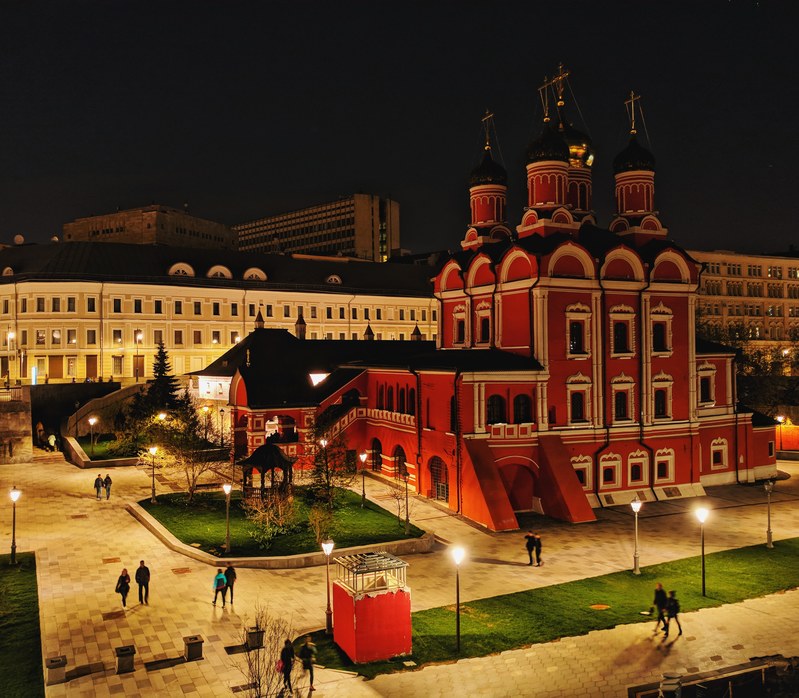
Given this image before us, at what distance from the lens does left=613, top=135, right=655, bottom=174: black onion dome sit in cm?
4028

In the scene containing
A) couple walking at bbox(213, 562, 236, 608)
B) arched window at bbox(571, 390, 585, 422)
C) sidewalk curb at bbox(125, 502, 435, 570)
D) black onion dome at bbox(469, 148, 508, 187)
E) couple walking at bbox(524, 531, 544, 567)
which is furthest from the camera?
black onion dome at bbox(469, 148, 508, 187)

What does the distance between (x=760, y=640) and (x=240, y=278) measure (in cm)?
5462

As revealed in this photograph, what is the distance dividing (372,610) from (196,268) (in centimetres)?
5186

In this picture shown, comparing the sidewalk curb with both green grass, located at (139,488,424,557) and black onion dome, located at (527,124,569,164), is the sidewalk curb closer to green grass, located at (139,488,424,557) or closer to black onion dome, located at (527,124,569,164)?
green grass, located at (139,488,424,557)

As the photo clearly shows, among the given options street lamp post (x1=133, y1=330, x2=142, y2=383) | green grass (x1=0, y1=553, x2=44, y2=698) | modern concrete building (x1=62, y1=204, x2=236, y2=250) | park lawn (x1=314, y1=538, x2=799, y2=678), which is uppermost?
modern concrete building (x1=62, y1=204, x2=236, y2=250)

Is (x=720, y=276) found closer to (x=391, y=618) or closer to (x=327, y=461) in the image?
(x=327, y=461)

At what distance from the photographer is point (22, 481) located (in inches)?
1452

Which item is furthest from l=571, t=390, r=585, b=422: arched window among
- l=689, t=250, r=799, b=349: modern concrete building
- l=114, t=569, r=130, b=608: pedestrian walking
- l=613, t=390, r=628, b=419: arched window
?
l=689, t=250, r=799, b=349: modern concrete building

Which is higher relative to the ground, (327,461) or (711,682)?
(327,461)

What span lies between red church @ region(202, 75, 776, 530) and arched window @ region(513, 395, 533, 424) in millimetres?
73

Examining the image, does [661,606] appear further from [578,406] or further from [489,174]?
[489,174]

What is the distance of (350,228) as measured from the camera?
13738cm

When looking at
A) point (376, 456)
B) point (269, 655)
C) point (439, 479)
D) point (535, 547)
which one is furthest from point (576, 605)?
point (376, 456)

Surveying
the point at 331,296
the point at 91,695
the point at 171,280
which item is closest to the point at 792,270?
the point at 331,296
